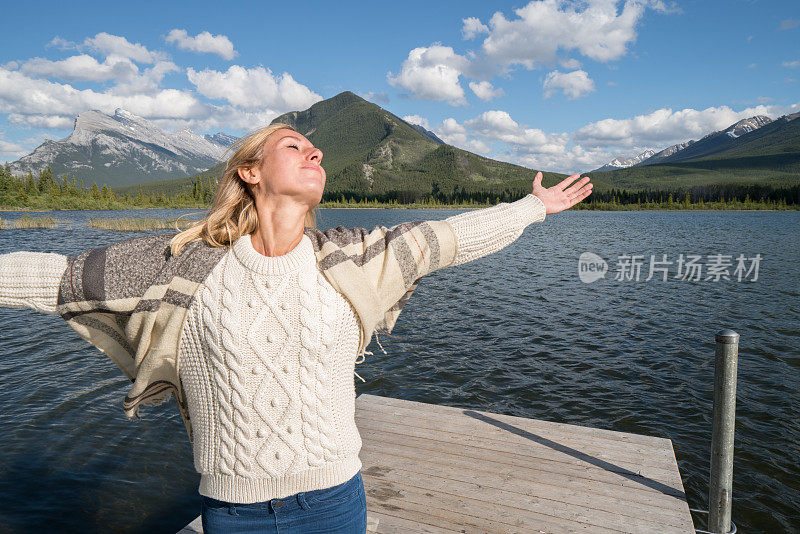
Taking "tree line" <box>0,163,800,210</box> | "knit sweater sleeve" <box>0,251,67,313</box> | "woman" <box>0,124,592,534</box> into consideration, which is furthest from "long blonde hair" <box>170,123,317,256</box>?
"tree line" <box>0,163,800,210</box>

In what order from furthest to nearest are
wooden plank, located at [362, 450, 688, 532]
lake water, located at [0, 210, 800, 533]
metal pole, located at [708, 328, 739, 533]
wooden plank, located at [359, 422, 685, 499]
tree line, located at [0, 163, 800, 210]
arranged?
tree line, located at [0, 163, 800, 210], lake water, located at [0, 210, 800, 533], wooden plank, located at [359, 422, 685, 499], metal pole, located at [708, 328, 739, 533], wooden plank, located at [362, 450, 688, 532]

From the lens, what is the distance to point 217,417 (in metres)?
1.84

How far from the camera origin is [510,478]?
4.73 m

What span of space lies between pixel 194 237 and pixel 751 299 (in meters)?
21.8

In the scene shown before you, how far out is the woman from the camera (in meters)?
1.75

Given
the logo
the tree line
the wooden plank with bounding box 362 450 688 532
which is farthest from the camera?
the tree line

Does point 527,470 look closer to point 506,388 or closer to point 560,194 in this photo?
point 560,194

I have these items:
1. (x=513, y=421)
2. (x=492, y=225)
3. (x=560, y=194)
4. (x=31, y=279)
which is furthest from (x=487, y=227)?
(x=513, y=421)

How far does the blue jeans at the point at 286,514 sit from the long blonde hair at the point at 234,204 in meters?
1.02

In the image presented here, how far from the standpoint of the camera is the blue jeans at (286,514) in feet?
6.09

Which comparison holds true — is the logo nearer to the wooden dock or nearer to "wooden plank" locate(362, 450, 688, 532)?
the wooden dock

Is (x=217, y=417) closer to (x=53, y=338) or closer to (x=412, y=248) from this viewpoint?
(x=412, y=248)

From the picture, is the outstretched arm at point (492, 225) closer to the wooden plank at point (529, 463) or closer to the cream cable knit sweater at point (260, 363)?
the cream cable knit sweater at point (260, 363)

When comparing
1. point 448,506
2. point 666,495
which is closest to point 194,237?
point 448,506
